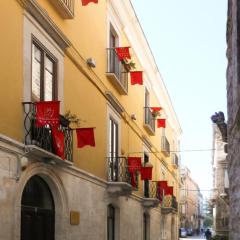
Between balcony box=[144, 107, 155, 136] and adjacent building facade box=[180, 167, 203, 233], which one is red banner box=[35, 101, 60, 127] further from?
adjacent building facade box=[180, 167, 203, 233]

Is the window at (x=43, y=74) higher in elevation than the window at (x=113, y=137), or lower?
higher

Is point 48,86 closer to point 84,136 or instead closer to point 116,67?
point 84,136

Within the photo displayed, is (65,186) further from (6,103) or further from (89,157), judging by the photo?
(6,103)

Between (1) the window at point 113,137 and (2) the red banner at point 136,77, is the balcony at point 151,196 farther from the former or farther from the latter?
(2) the red banner at point 136,77

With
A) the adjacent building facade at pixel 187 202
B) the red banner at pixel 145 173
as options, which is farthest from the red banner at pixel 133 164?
the adjacent building facade at pixel 187 202

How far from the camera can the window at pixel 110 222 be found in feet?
57.7

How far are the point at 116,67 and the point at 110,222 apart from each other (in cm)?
482

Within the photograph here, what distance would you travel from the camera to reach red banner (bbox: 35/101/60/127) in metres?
10.3

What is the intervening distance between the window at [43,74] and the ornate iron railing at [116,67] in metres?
4.99

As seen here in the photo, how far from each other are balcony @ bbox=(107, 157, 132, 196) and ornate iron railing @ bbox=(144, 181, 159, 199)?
19.0 ft

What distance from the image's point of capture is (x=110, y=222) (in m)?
18.0

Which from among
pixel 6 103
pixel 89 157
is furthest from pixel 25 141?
pixel 89 157

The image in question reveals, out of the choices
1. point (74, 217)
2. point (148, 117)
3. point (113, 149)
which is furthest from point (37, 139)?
point (148, 117)

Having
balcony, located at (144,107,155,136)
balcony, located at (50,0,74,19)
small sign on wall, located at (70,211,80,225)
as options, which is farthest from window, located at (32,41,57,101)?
balcony, located at (144,107,155,136)
